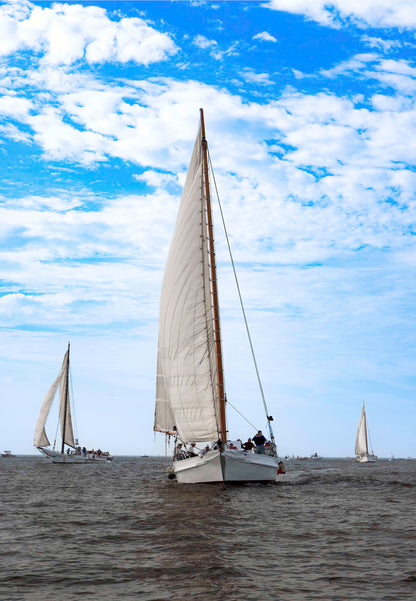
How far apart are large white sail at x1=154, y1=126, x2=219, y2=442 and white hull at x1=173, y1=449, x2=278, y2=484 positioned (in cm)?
132

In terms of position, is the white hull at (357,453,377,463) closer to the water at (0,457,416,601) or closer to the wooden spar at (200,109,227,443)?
the wooden spar at (200,109,227,443)

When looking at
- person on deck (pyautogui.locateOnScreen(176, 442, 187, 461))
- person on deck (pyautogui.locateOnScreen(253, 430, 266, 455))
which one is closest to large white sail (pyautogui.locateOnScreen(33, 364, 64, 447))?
person on deck (pyautogui.locateOnScreen(176, 442, 187, 461))

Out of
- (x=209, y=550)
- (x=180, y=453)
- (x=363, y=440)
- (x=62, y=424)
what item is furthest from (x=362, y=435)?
(x=209, y=550)

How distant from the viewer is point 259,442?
29.4 meters

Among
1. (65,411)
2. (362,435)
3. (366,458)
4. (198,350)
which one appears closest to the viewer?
(198,350)

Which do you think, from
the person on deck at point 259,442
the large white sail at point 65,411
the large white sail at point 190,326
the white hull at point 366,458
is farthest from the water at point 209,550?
the white hull at point 366,458

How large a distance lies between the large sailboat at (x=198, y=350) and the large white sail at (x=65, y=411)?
1927 inches

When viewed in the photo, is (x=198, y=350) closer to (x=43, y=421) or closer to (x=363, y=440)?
(x=43, y=421)

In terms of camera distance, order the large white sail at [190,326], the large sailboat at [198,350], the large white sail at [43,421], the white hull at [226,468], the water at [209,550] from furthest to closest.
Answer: the large white sail at [43,421] → the large white sail at [190,326] → the large sailboat at [198,350] → the white hull at [226,468] → the water at [209,550]

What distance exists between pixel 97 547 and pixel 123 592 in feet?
14.6

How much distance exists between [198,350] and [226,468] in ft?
19.8

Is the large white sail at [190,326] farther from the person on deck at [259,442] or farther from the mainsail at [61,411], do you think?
the mainsail at [61,411]

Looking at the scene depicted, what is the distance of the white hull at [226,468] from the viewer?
1048 inches

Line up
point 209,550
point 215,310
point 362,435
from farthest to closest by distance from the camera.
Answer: point 362,435 < point 215,310 < point 209,550
